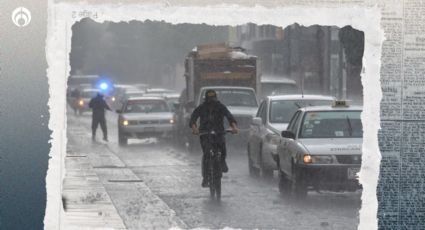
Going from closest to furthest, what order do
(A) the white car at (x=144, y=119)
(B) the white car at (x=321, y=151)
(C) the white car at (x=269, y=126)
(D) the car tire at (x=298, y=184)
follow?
(B) the white car at (x=321, y=151), (D) the car tire at (x=298, y=184), (C) the white car at (x=269, y=126), (A) the white car at (x=144, y=119)

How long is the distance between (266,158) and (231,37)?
4616 cm

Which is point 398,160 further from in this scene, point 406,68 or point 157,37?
point 157,37

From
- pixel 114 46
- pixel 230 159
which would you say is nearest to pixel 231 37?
pixel 114 46

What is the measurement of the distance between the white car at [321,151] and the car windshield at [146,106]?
1789cm

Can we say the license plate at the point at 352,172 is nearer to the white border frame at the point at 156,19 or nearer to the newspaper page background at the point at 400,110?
the newspaper page background at the point at 400,110

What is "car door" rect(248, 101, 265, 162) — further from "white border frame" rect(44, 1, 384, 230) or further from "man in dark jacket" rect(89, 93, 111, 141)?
"man in dark jacket" rect(89, 93, 111, 141)

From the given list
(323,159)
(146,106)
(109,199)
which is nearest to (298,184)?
(323,159)

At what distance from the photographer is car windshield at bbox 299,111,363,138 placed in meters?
17.3

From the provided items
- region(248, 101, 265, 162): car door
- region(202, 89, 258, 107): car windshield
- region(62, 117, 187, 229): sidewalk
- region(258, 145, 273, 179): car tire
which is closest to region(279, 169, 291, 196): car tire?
region(62, 117, 187, 229): sidewalk

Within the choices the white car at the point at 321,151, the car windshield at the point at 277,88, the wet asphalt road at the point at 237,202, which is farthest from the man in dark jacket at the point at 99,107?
the white car at the point at 321,151

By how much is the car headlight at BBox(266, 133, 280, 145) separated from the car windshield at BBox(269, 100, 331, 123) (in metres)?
1.39

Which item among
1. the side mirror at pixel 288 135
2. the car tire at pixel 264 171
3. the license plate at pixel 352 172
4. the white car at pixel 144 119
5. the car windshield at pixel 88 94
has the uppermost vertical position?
the side mirror at pixel 288 135

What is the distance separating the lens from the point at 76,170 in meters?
22.5

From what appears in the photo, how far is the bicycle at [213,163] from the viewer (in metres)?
16.9
